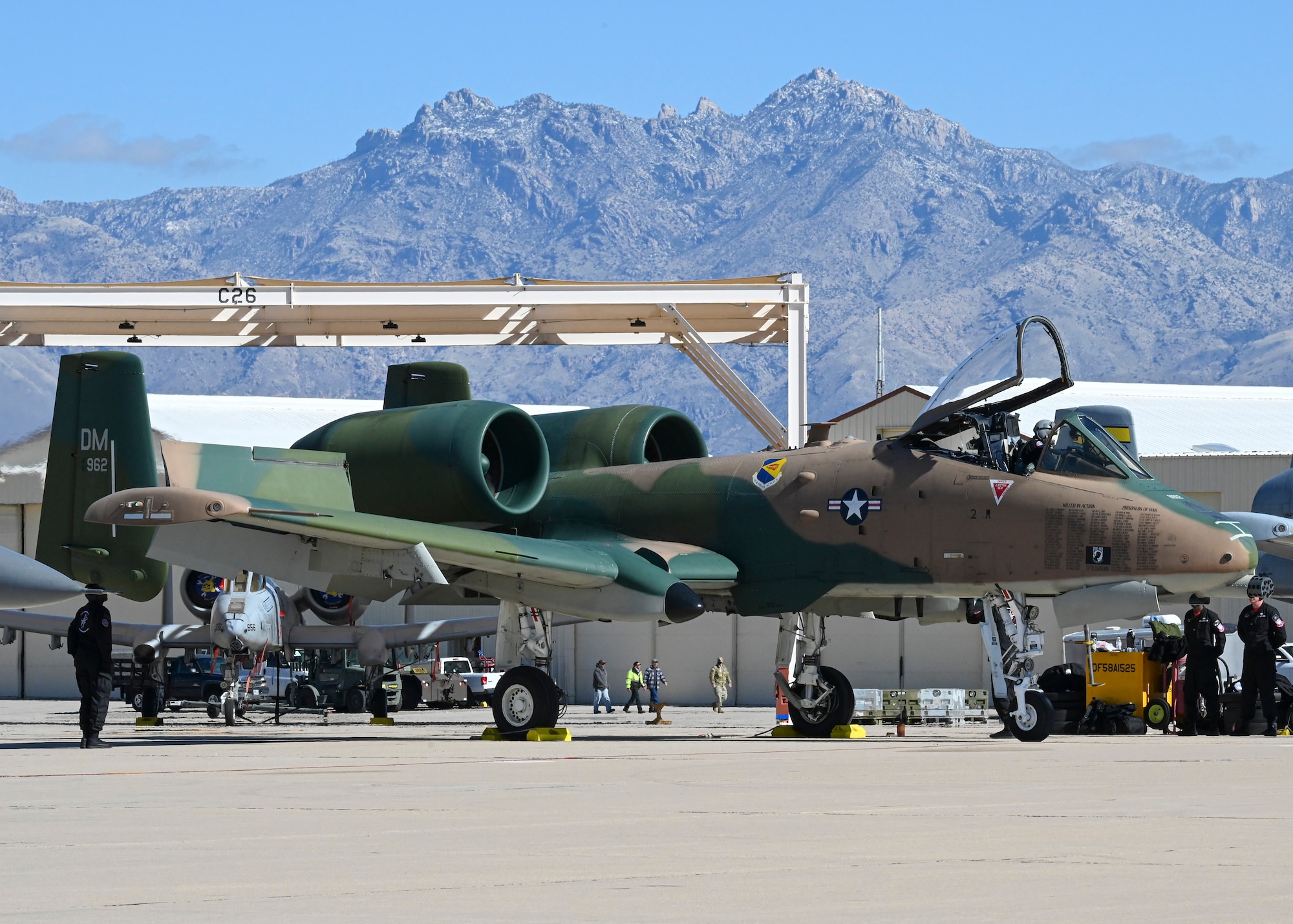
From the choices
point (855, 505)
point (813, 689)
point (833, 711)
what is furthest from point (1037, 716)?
point (813, 689)

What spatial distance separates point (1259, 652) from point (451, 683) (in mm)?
20642

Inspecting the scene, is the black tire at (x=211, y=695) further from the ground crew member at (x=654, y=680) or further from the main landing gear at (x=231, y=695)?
the ground crew member at (x=654, y=680)

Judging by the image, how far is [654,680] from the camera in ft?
128

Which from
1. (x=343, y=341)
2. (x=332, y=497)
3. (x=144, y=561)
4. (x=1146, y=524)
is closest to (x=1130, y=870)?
(x=1146, y=524)

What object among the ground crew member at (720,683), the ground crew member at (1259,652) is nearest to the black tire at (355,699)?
the ground crew member at (720,683)

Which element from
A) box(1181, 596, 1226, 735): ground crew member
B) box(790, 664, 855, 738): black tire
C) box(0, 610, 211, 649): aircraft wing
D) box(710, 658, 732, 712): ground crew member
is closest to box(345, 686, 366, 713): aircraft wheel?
box(0, 610, 211, 649): aircraft wing

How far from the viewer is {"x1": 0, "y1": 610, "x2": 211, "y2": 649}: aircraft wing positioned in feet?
103

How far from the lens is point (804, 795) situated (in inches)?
346

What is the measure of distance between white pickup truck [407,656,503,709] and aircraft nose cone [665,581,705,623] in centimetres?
1930

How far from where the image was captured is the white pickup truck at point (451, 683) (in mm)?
34438

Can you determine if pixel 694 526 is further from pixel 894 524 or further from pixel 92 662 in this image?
pixel 92 662

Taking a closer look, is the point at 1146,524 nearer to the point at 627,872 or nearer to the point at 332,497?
the point at 332,497

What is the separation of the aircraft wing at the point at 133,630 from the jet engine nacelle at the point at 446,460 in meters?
13.6

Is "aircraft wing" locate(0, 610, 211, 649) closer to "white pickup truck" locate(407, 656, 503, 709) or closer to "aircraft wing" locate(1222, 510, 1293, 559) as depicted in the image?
"white pickup truck" locate(407, 656, 503, 709)
